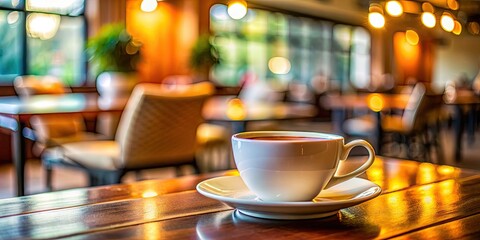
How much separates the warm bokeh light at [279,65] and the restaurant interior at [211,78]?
0.03m

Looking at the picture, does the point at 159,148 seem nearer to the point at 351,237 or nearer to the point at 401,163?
the point at 401,163

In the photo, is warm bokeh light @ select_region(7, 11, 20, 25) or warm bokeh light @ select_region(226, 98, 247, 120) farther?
warm bokeh light @ select_region(7, 11, 20, 25)

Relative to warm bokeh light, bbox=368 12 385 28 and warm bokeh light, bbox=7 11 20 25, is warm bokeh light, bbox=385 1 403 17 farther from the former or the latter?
warm bokeh light, bbox=7 11 20 25

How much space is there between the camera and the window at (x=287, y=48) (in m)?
9.68

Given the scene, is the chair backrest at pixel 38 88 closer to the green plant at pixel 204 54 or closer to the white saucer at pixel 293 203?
the green plant at pixel 204 54

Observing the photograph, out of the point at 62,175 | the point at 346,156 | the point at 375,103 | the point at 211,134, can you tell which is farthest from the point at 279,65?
the point at 346,156

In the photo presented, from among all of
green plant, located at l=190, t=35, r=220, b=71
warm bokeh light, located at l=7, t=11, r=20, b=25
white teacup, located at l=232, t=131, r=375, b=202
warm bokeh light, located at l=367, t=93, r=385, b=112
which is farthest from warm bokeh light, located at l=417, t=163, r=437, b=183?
warm bokeh light, located at l=7, t=11, r=20, b=25

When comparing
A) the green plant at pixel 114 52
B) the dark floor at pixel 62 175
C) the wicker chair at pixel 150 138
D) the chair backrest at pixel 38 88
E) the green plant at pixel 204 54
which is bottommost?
the dark floor at pixel 62 175

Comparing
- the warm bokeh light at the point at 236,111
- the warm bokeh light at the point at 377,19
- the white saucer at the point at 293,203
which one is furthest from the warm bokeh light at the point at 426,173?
the warm bokeh light at the point at 377,19

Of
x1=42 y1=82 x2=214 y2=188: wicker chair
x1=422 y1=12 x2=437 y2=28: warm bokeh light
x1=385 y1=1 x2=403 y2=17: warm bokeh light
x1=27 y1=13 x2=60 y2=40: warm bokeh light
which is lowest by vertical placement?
x1=42 y1=82 x2=214 y2=188: wicker chair

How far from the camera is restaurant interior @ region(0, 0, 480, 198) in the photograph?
9.95 ft

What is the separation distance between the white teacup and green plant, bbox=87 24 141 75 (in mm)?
2952

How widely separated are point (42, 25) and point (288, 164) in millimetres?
6450

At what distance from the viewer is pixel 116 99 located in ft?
12.0
